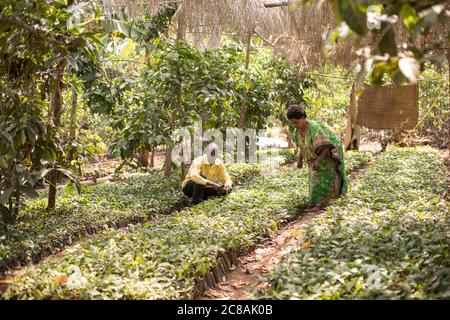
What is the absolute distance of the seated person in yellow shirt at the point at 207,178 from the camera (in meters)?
8.06

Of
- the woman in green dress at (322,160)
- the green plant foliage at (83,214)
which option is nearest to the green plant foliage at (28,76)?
the green plant foliage at (83,214)

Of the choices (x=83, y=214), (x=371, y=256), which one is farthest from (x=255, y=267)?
(x=83, y=214)

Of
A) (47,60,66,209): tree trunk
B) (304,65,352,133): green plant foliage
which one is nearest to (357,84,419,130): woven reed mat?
(47,60,66,209): tree trunk

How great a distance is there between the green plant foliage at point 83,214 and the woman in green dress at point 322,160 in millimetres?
2426

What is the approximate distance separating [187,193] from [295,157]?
25.8ft

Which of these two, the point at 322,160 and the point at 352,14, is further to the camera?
the point at 322,160

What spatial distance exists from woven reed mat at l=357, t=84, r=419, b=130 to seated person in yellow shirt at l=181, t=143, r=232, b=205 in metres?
3.49

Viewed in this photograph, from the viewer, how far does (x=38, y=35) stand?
212 inches

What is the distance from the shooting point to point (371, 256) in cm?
393

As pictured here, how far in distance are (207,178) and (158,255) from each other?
13.1 feet

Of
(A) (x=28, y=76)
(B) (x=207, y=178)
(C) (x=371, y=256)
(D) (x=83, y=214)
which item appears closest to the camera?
(C) (x=371, y=256)

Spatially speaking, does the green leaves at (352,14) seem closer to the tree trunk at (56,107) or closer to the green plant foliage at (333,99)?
the tree trunk at (56,107)

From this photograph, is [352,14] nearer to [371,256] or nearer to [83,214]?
[371,256]

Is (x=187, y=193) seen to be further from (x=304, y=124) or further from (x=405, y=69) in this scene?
(x=405, y=69)
